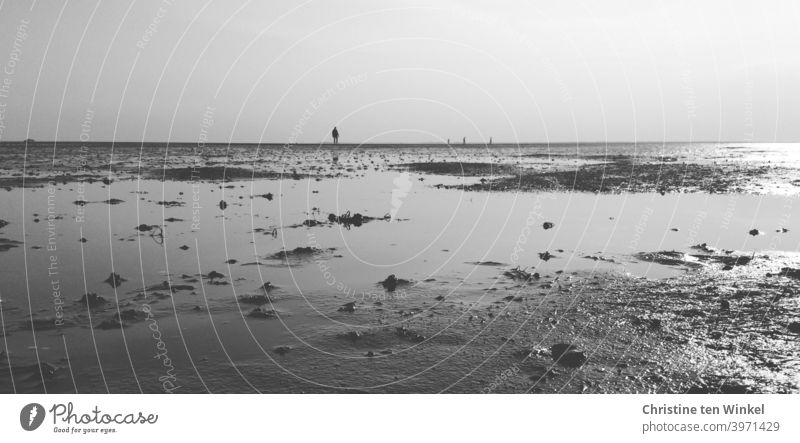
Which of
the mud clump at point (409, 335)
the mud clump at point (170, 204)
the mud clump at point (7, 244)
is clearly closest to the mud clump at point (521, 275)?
the mud clump at point (409, 335)

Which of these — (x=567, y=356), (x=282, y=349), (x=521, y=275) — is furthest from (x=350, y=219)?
(x=567, y=356)

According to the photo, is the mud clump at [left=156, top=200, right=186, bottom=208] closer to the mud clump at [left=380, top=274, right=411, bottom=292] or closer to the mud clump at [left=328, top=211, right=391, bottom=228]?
the mud clump at [left=328, top=211, right=391, bottom=228]

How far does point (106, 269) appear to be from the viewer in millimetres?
14836

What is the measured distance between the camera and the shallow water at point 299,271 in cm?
887

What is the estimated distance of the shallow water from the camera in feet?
29.1

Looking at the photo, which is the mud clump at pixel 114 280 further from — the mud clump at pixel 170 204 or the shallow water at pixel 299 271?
the mud clump at pixel 170 204

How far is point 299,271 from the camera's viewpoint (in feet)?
49.5

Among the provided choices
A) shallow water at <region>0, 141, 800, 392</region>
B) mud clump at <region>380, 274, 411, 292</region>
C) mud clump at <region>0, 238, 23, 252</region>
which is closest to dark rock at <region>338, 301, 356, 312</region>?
shallow water at <region>0, 141, 800, 392</region>

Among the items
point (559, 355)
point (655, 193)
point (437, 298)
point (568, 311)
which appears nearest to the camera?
point (559, 355)

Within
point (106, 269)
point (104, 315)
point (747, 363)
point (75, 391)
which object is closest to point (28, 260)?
point (106, 269)

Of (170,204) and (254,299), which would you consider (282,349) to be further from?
(170,204)
